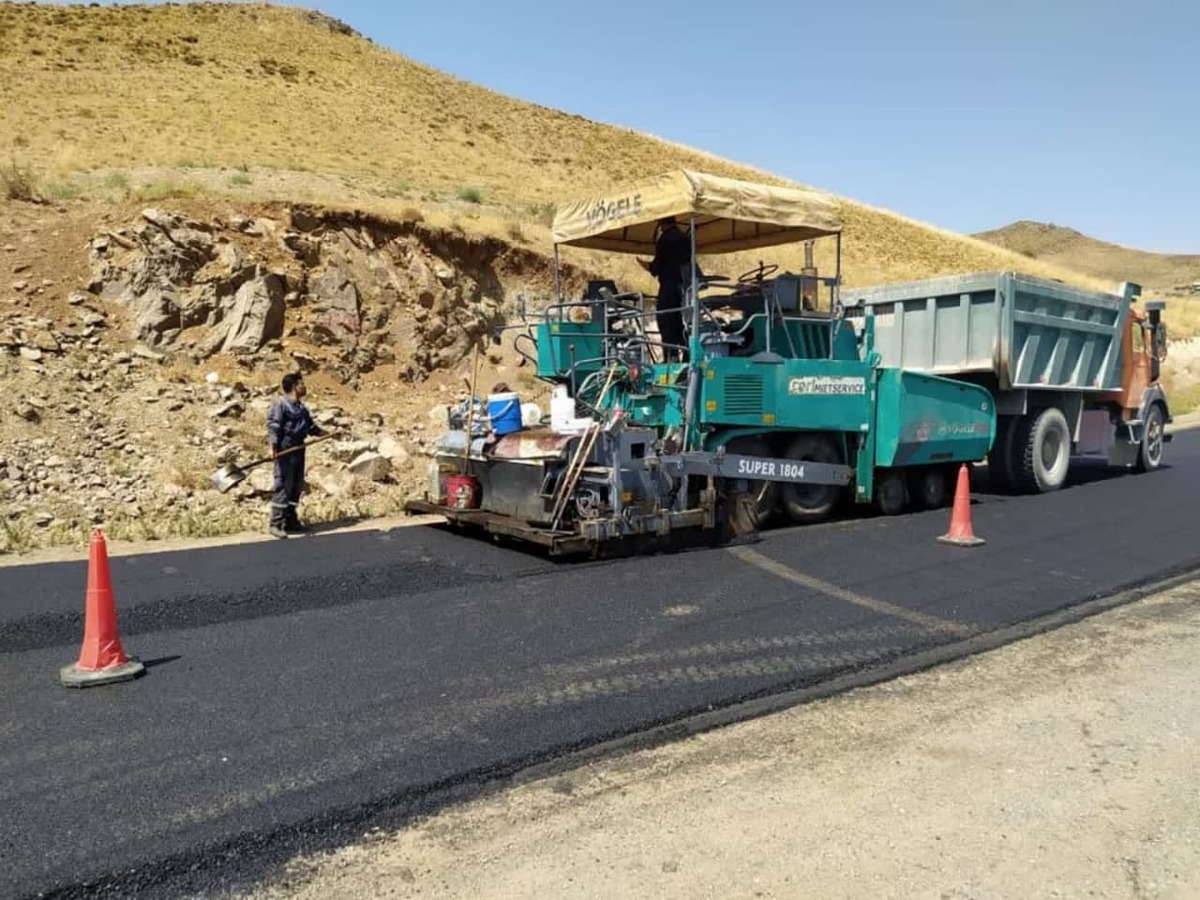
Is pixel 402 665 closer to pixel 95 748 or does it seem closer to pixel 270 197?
pixel 95 748

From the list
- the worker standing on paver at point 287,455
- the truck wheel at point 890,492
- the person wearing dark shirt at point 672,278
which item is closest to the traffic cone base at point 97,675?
the worker standing on paver at point 287,455

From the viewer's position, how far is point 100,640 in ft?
15.5

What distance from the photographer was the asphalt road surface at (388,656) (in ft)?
10.9

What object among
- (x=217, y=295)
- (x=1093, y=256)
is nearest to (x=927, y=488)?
(x=217, y=295)

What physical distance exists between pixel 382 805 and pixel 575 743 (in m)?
0.88

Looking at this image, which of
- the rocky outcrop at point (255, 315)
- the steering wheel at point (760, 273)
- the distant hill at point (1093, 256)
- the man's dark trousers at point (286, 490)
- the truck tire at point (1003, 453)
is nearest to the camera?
the steering wheel at point (760, 273)

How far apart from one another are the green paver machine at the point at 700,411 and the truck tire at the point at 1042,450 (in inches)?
74.9

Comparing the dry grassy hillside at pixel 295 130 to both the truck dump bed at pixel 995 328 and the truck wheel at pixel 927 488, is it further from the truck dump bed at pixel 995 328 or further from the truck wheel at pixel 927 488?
the truck wheel at pixel 927 488

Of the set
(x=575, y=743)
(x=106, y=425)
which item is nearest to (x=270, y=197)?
(x=106, y=425)

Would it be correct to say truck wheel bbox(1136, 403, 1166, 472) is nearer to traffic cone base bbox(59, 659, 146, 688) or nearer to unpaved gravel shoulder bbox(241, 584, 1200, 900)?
unpaved gravel shoulder bbox(241, 584, 1200, 900)

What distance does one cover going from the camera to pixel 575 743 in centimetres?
396

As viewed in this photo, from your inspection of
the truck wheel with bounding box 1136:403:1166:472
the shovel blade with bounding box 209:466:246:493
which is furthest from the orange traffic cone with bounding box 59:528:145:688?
the truck wheel with bounding box 1136:403:1166:472

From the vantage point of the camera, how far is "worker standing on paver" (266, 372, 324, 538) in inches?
348

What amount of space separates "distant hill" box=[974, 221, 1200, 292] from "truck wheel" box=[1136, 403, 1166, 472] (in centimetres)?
7052
